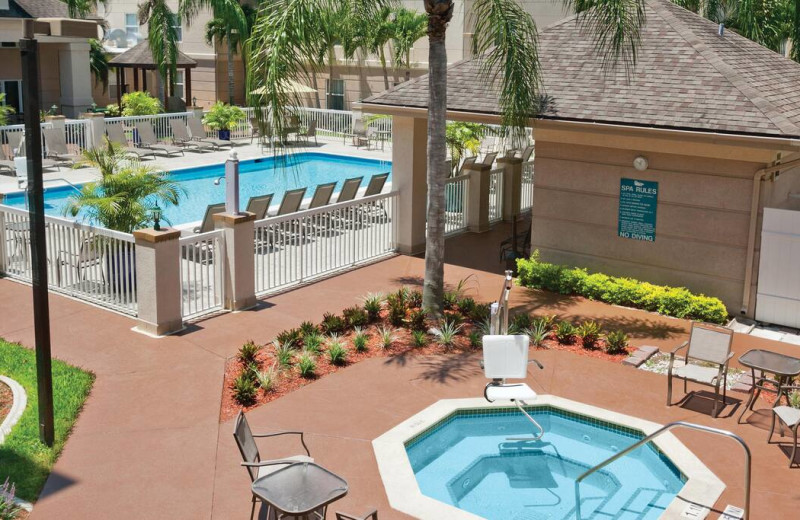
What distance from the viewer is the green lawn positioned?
8.53 m

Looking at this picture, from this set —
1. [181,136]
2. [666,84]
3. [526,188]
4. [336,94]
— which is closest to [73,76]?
[181,136]

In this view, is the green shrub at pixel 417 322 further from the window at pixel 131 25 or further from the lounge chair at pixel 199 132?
the window at pixel 131 25

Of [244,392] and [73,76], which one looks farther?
[73,76]

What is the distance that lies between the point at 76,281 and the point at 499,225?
9681 mm

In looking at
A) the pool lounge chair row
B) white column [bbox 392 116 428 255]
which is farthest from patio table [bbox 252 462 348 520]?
white column [bbox 392 116 428 255]

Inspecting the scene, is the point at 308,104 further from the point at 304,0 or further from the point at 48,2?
the point at 304,0

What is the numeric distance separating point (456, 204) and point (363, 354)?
25.2ft

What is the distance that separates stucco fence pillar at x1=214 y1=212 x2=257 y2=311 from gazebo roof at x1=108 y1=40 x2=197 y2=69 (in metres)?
25.7

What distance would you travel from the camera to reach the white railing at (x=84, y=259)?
43.3ft

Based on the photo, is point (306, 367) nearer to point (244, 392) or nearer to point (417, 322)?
point (244, 392)

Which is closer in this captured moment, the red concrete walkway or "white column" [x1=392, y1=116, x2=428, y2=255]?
the red concrete walkway

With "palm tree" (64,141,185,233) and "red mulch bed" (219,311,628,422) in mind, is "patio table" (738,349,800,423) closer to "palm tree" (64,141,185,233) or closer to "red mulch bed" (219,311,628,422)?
"red mulch bed" (219,311,628,422)

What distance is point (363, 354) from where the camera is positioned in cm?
1229

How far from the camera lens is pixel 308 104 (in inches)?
1811
